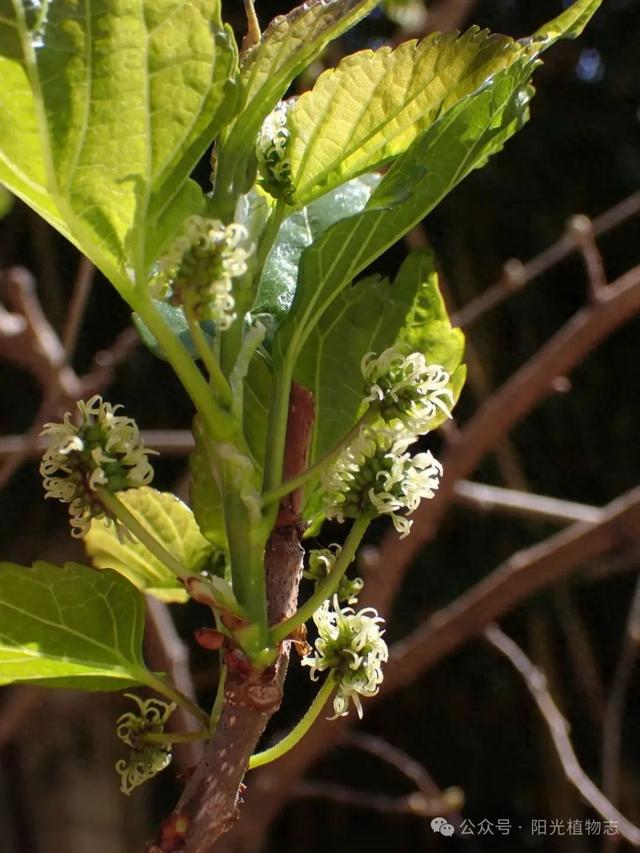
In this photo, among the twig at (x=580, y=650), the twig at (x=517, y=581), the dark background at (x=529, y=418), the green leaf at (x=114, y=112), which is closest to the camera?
the green leaf at (x=114, y=112)

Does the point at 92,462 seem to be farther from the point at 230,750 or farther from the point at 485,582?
the point at 485,582

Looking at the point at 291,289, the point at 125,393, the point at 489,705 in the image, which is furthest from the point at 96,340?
the point at 291,289

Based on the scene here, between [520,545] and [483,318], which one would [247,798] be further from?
[483,318]

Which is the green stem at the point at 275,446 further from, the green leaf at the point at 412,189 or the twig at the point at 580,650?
the twig at the point at 580,650

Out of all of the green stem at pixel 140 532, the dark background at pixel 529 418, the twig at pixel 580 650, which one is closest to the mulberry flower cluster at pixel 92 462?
the green stem at pixel 140 532

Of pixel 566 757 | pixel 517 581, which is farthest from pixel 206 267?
pixel 566 757

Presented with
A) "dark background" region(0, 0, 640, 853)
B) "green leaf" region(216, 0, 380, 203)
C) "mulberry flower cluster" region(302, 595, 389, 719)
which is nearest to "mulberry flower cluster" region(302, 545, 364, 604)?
"mulberry flower cluster" region(302, 595, 389, 719)
